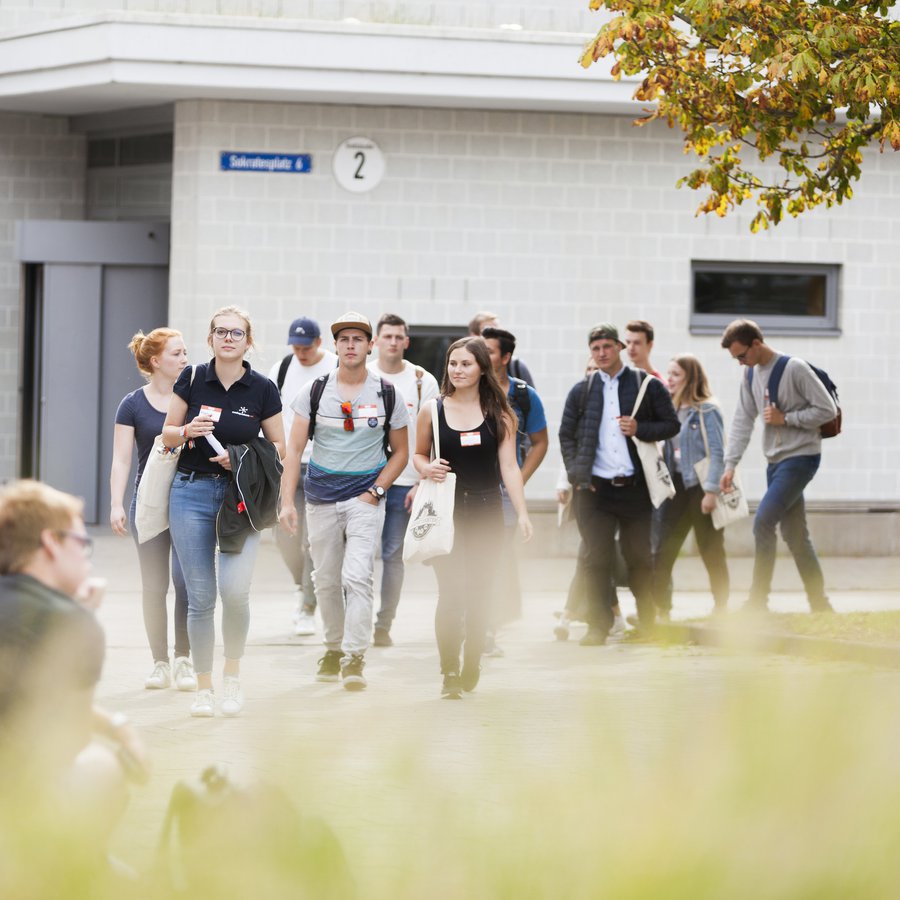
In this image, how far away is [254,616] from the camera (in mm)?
12008

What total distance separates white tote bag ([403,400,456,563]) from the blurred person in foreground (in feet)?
13.7

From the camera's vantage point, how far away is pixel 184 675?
348 inches

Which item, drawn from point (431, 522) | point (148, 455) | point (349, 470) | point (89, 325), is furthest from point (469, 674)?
point (89, 325)

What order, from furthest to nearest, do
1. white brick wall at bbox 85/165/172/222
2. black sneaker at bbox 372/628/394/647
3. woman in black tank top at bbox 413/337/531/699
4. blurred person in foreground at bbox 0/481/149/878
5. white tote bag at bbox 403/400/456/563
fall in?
white brick wall at bbox 85/165/172/222 → black sneaker at bbox 372/628/394/647 → woman in black tank top at bbox 413/337/531/699 → white tote bag at bbox 403/400/456/563 → blurred person in foreground at bbox 0/481/149/878

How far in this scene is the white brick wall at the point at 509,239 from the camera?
650 inches

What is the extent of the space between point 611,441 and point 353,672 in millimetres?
2495

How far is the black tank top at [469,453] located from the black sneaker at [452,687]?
905 millimetres

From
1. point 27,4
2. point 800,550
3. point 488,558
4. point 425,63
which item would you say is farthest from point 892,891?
point 27,4

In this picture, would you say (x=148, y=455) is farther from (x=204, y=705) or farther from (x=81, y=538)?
(x=81, y=538)

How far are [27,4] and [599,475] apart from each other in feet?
32.8

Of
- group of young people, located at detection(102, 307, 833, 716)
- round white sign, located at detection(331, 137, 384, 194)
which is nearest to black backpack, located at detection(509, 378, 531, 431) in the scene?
group of young people, located at detection(102, 307, 833, 716)

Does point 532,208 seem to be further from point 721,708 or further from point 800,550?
point 721,708

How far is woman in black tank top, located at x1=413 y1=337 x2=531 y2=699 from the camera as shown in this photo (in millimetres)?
8555

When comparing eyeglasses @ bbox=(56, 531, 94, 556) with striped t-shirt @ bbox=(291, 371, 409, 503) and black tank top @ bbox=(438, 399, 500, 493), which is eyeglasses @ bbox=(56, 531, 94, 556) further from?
striped t-shirt @ bbox=(291, 371, 409, 503)
